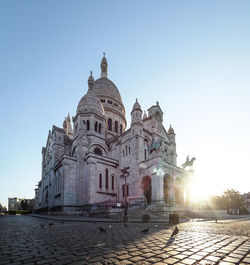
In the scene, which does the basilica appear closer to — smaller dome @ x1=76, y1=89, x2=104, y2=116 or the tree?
smaller dome @ x1=76, y1=89, x2=104, y2=116

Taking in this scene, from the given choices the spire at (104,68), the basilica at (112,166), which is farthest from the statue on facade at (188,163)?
the spire at (104,68)

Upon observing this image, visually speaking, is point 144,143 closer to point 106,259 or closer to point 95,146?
point 95,146

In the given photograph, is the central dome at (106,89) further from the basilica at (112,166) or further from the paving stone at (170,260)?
the paving stone at (170,260)

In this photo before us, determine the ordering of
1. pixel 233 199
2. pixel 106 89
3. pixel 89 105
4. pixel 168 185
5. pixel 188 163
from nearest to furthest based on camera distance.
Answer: pixel 168 185
pixel 188 163
pixel 89 105
pixel 233 199
pixel 106 89

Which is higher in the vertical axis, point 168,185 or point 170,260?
point 170,260

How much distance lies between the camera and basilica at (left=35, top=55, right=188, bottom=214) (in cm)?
2770

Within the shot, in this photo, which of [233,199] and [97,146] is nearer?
[97,146]

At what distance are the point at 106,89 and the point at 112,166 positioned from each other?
25.4 m

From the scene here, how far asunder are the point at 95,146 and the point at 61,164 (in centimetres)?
771

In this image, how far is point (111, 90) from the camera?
2028 inches

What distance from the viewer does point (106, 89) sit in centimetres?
5069

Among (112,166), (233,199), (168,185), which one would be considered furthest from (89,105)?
(233,199)

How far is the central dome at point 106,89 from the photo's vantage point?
49706 millimetres

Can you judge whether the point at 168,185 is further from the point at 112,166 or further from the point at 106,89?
the point at 106,89
